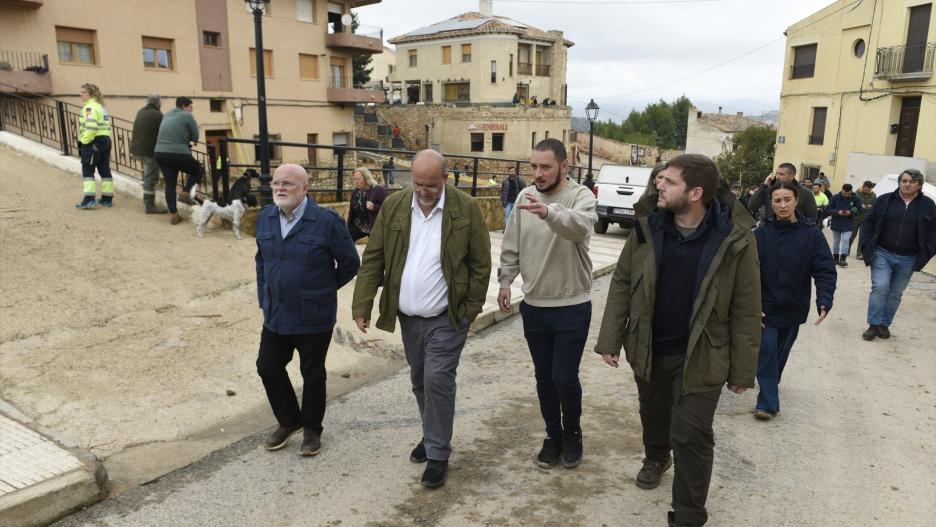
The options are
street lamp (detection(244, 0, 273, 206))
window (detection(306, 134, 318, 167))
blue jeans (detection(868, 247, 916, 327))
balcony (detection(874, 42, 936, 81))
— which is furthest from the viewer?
window (detection(306, 134, 318, 167))

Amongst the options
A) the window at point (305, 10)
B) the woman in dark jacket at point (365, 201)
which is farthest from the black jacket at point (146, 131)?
the window at point (305, 10)

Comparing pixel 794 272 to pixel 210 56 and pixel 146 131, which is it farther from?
pixel 210 56

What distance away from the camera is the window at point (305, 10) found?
2880 cm

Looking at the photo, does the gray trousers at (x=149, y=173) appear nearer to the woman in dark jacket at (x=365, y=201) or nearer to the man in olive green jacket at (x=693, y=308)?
the woman in dark jacket at (x=365, y=201)

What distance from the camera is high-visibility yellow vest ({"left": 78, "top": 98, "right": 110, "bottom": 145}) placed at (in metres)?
8.66

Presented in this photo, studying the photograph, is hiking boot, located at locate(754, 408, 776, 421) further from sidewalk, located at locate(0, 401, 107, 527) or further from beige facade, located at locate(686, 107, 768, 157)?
beige facade, located at locate(686, 107, 768, 157)

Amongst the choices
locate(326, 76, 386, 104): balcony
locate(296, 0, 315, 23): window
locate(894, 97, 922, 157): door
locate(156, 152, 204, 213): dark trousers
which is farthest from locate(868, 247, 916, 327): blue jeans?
locate(326, 76, 386, 104): balcony

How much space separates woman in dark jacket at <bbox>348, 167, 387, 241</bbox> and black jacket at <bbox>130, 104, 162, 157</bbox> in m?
3.54

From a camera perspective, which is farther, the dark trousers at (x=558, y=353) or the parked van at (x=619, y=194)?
the parked van at (x=619, y=194)

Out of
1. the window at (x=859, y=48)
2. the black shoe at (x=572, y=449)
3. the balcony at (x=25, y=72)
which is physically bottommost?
the black shoe at (x=572, y=449)

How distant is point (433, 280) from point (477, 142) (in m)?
42.1

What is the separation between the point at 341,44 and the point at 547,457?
29897 millimetres

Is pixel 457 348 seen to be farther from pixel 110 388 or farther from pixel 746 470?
pixel 110 388

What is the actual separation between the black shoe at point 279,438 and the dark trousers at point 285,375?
0.03 m
